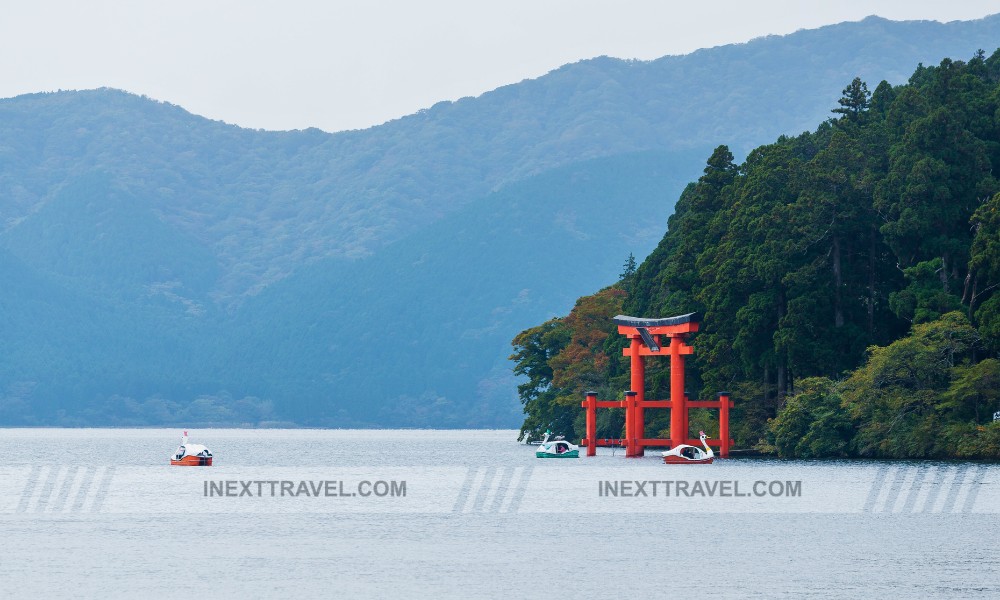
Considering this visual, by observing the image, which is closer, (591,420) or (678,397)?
(678,397)

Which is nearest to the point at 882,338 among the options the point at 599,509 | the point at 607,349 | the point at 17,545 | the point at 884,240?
the point at 884,240

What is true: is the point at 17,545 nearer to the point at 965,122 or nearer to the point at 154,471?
the point at 154,471

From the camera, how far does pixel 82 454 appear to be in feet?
373

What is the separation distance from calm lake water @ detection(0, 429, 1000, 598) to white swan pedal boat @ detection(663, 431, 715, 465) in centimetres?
577

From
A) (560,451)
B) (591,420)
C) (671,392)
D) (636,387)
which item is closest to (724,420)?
(671,392)

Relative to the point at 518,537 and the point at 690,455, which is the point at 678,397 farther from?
the point at 518,537

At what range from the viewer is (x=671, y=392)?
290 ft

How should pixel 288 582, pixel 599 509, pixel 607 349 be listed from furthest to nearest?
pixel 607 349 → pixel 599 509 → pixel 288 582

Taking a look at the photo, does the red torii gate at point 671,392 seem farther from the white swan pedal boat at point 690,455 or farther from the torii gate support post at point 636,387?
the white swan pedal boat at point 690,455

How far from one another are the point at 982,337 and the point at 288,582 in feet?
158

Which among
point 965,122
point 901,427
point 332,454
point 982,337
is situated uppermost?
point 965,122

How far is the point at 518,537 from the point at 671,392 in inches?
1738

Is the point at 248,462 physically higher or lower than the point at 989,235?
lower

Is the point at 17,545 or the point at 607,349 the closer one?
the point at 17,545
